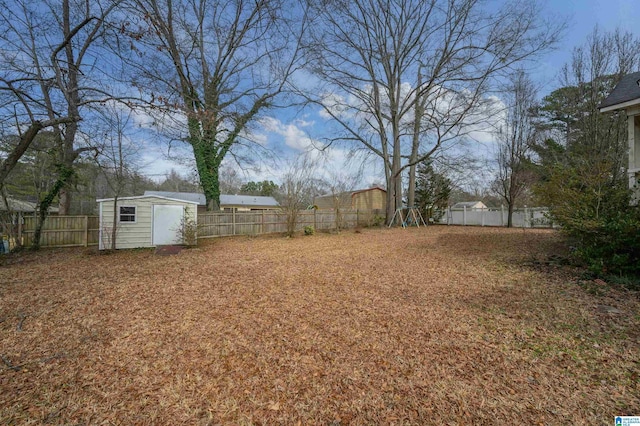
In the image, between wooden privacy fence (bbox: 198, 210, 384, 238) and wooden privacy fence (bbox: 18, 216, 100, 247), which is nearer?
wooden privacy fence (bbox: 18, 216, 100, 247)

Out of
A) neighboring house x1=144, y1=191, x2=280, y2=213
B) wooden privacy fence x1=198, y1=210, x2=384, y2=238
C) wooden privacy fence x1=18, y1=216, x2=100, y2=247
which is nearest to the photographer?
wooden privacy fence x1=18, y1=216, x2=100, y2=247

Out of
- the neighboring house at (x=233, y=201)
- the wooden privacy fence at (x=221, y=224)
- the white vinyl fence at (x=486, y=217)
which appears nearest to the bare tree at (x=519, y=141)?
the white vinyl fence at (x=486, y=217)

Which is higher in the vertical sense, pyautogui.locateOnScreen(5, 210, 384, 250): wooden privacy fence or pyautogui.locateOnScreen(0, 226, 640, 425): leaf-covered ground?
pyautogui.locateOnScreen(5, 210, 384, 250): wooden privacy fence

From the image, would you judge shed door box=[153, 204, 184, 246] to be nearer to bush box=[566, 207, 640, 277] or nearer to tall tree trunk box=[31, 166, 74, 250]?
tall tree trunk box=[31, 166, 74, 250]

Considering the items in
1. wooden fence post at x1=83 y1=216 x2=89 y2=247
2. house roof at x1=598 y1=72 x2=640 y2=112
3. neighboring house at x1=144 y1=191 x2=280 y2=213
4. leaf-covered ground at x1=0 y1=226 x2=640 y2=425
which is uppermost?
house roof at x1=598 y1=72 x2=640 y2=112

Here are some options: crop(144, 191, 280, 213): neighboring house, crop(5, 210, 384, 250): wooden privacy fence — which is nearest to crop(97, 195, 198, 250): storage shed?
crop(5, 210, 384, 250): wooden privacy fence

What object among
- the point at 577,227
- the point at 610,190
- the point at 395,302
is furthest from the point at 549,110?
the point at 395,302

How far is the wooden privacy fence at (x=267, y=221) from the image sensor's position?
40.7 ft

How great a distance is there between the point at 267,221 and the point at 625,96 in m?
13.6

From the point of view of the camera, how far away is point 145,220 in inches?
392

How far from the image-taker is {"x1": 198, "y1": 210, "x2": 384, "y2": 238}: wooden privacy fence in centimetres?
1241

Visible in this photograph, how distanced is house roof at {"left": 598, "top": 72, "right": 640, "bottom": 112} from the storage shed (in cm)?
1337

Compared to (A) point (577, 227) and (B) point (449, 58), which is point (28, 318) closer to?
(A) point (577, 227)

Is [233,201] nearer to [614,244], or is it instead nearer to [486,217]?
[486,217]
